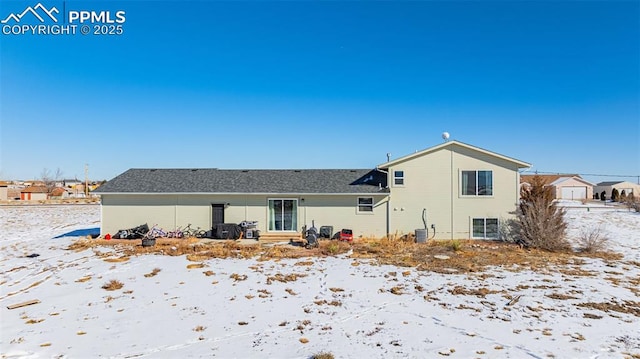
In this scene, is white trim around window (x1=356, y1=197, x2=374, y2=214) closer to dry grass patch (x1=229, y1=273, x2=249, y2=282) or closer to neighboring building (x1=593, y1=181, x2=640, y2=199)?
dry grass patch (x1=229, y1=273, x2=249, y2=282)

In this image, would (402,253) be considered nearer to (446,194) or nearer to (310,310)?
(446,194)

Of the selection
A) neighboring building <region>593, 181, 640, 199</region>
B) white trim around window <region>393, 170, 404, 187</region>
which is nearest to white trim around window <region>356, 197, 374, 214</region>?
white trim around window <region>393, 170, 404, 187</region>

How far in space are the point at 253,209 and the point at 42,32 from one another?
11432mm

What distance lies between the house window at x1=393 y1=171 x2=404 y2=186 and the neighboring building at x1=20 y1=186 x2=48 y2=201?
6690 cm

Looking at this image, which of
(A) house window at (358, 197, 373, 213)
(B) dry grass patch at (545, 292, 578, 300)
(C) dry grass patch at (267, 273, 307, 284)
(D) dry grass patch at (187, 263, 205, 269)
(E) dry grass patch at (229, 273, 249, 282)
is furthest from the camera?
(A) house window at (358, 197, 373, 213)

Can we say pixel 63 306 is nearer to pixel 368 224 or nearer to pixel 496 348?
pixel 496 348

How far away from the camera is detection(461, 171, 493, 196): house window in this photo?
17719mm

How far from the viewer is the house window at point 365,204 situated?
1817 centimetres

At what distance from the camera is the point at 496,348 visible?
638cm

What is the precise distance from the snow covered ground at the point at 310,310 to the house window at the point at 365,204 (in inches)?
197

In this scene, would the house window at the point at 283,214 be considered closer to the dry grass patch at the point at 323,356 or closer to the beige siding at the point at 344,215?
the beige siding at the point at 344,215

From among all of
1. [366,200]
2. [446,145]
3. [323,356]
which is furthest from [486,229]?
[323,356]

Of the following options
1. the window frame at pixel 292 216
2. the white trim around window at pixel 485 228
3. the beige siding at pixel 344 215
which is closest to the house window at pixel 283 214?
the window frame at pixel 292 216

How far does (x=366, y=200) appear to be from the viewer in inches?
717
